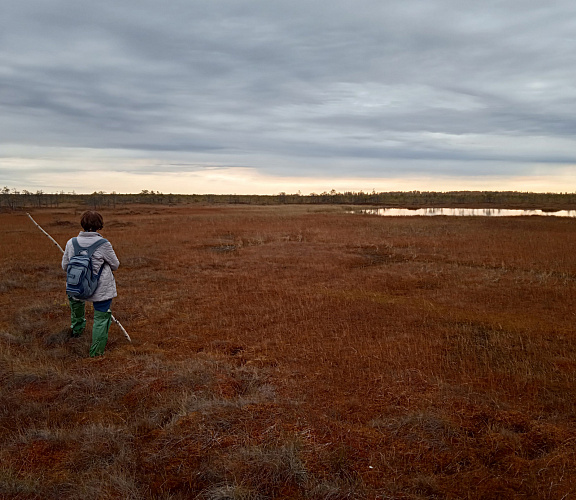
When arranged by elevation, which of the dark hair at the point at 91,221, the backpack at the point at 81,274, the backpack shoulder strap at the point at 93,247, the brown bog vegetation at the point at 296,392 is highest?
the dark hair at the point at 91,221

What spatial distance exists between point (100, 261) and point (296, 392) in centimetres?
324

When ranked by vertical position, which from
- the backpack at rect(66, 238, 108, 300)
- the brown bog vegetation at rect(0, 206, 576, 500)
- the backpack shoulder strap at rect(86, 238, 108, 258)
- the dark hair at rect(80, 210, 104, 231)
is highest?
the dark hair at rect(80, 210, 104, 231)

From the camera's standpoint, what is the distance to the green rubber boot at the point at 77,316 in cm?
681

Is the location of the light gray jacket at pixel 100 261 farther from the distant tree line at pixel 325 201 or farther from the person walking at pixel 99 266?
the distant tree line at pixel 325 201

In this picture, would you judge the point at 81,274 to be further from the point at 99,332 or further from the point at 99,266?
the point at 99,332

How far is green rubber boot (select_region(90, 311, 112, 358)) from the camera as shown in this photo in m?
6.16

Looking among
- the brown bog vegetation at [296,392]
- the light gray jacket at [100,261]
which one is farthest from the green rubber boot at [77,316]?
the light gray jacket at [100,261]

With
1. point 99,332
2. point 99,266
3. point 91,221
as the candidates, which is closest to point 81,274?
point 99,266

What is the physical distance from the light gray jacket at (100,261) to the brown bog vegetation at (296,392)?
98 centimetres

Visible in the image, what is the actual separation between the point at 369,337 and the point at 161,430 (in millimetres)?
4489

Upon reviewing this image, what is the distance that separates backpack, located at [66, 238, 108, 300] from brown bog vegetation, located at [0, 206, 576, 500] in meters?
1.06

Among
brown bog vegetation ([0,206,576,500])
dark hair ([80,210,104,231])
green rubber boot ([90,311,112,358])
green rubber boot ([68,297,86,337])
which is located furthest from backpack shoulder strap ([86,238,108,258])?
brown bog vegetation ([0,206,576,500])

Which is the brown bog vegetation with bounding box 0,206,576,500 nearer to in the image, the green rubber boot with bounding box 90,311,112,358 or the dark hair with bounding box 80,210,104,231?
the green rubber boot with bounding box 90,311,112,358

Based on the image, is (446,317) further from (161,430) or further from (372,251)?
(372,251)
